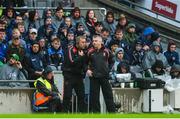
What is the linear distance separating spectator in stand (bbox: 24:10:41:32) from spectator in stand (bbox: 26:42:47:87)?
6.57ft

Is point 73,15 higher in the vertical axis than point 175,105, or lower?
higher

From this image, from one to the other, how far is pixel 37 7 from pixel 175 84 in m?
6.07

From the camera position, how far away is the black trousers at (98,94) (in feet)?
66.3

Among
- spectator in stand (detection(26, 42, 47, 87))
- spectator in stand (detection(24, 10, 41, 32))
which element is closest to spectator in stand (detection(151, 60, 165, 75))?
spectator in stand (detection(26, 42, 47, 87))

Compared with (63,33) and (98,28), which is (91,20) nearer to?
(98,28)

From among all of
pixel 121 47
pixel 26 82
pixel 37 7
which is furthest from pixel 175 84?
pixel 37 7

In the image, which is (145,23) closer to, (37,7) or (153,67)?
(37,7)

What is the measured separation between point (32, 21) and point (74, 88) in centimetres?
478

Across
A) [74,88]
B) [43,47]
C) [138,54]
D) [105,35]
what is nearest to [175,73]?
[138,54]

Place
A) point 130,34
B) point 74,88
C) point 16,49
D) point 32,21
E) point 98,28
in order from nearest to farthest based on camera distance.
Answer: point 74,88, point 16,49, point 98,28, point 32,21, point 130,34

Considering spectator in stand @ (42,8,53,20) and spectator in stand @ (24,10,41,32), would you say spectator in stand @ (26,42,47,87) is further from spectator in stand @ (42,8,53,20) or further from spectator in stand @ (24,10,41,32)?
spectator in stand @ (42,8,53,20)

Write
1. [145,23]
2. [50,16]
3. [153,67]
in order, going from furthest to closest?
[145,23] → [50,16] → [153,67]

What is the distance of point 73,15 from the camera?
25172mm

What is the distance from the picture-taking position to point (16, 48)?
22.2m
